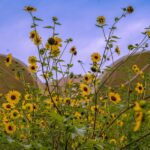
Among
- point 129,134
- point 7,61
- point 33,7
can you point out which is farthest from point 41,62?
point 129,134

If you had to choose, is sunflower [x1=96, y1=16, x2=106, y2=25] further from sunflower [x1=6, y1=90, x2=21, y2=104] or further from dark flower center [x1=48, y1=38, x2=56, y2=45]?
sunflower [x1=6, y1=90, x2=21, y2=104]

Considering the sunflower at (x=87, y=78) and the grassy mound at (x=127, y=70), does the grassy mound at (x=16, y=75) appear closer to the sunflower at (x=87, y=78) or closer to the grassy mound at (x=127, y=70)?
the sunflower at (x=87, y=78)

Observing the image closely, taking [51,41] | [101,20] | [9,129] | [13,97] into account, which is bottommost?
[9,129]

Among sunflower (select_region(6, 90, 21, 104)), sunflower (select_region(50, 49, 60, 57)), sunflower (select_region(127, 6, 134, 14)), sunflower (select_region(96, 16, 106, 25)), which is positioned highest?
sunflower (select_region(127, 6, 134, 14))

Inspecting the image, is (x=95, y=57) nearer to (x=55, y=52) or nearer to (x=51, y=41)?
(x=55, y=52)

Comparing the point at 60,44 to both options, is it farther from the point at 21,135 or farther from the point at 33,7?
the point at 21,135

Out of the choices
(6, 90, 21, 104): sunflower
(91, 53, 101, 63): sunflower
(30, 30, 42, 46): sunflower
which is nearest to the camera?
(30, 30, 42, 46): sunflower

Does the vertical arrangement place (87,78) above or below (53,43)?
below

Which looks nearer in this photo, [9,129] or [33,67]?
[9,129]

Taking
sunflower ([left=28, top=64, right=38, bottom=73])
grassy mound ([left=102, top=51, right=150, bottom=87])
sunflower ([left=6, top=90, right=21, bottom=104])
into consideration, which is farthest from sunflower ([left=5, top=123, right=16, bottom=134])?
grassy mound ([left=102, top=51, right=150, bottom=87])

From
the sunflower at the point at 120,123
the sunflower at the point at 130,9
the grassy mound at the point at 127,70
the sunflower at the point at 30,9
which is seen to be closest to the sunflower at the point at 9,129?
the grassy mound at the point at 127,70

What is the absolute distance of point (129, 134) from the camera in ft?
13.9

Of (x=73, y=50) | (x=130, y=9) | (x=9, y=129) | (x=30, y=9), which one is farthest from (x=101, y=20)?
(x=9, y=129)

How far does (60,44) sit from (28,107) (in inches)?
33.1
